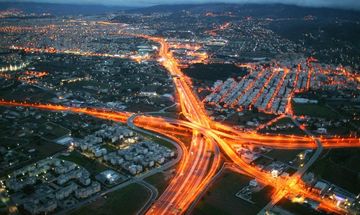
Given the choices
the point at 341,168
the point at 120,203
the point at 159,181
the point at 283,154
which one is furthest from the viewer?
the point at 283,154

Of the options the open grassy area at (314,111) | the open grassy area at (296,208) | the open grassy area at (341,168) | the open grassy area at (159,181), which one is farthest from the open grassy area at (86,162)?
the open grassy area at (314,111)

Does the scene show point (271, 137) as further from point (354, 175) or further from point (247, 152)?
point (354, 175)

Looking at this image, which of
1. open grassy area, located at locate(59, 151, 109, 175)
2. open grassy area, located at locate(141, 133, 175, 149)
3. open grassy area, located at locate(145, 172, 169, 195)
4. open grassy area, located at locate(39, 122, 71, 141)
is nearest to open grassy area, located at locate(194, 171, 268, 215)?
open grassy area, located at locate(145, 172, 169, 195)

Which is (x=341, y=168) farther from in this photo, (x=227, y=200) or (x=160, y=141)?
(x=160, y=141)

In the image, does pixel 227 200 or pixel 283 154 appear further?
pixel 283 154

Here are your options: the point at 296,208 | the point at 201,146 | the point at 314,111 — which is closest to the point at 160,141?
the point at 201,146

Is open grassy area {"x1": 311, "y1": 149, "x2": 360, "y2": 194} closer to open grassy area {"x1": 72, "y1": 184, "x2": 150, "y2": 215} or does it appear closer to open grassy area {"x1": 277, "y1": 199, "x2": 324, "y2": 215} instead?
open grassy area {"x1": 277, "y1": 199, "x2": 324, "y2": 215}
